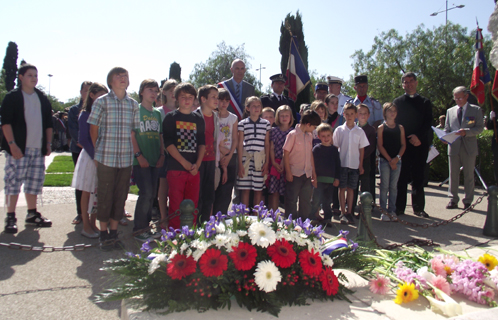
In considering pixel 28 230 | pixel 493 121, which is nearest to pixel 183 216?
pixel 28 230

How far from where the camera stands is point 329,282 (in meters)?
2.49

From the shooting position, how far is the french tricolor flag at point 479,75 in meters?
6.39

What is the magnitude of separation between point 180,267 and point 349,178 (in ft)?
14.5

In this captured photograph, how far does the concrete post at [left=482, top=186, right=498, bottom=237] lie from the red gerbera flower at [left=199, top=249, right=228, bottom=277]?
15.2 feet

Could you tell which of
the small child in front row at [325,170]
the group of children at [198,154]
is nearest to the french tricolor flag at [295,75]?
the group of children at [198,154]

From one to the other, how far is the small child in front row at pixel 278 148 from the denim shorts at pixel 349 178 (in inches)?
42.7

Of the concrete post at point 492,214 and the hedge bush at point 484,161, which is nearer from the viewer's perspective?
the concrete post at point 492,214

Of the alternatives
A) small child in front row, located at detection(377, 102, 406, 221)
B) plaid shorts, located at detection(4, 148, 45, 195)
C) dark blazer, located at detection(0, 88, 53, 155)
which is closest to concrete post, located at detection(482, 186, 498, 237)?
small child in front row, located at detection(377, 102, 406, 221)

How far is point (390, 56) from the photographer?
3064cm

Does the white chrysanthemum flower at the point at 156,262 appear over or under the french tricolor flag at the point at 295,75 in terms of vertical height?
under

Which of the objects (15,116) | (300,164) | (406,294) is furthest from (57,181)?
(406,294)

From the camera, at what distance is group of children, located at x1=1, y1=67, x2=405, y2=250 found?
4426 millimetres

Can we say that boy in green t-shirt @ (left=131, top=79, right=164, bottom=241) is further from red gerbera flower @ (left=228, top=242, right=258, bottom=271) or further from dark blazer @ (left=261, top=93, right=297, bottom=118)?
dark blazer @ (left=261, top=93, right=297, bottom=118)

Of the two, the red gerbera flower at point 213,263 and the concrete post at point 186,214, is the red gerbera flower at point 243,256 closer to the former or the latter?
the red gerbera flower at point 213,263
